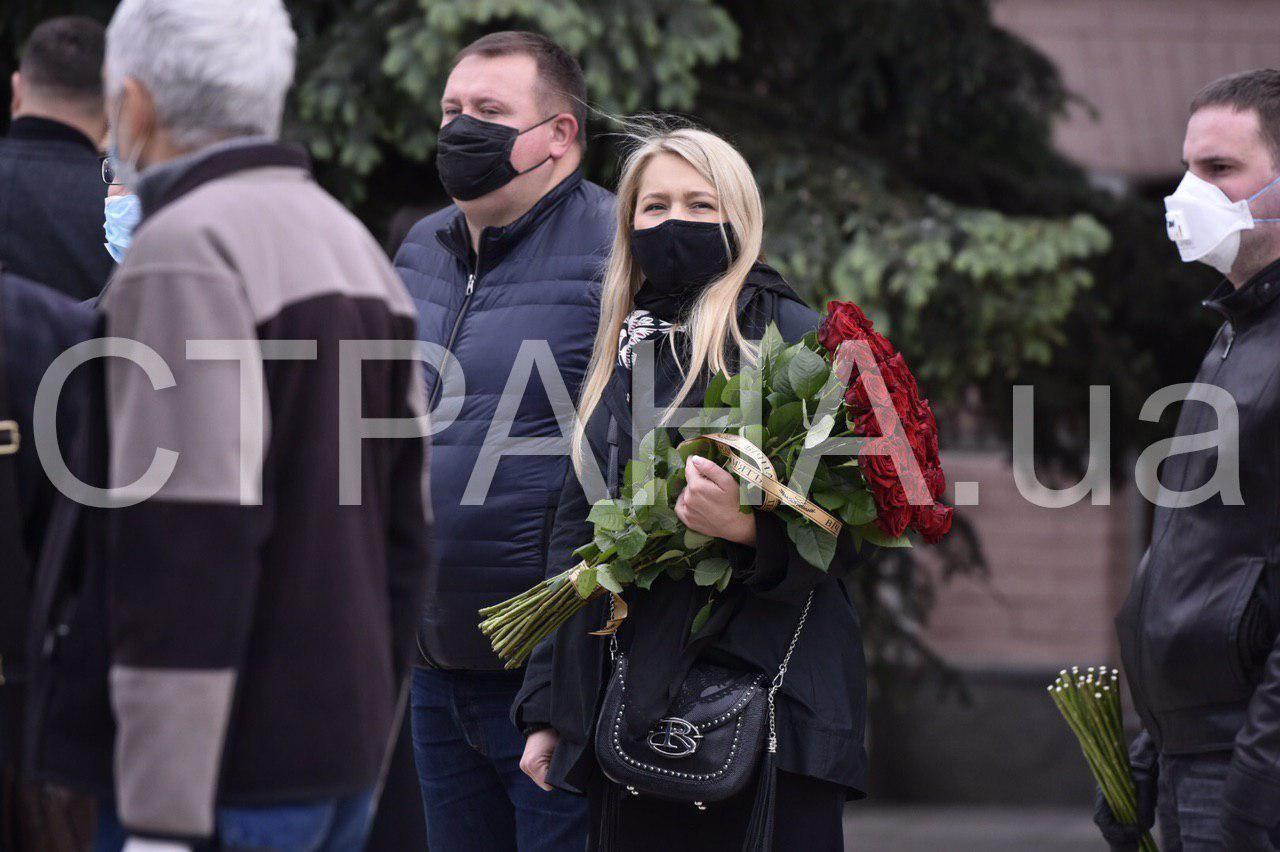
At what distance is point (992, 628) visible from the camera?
9.18m

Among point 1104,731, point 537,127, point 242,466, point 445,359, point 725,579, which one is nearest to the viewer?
point 242,466

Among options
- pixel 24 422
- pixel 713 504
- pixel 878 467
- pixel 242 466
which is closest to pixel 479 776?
pixel 713 504

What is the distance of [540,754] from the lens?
3123 mm

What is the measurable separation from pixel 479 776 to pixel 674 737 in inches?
31.2

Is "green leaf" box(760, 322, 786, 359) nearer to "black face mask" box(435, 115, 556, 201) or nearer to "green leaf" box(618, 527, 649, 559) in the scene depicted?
"green leaf" box(618, 527, 649, 559)

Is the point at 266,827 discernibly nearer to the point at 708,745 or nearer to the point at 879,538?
the point at 708,745

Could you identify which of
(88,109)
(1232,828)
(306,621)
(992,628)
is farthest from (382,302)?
(992,628)

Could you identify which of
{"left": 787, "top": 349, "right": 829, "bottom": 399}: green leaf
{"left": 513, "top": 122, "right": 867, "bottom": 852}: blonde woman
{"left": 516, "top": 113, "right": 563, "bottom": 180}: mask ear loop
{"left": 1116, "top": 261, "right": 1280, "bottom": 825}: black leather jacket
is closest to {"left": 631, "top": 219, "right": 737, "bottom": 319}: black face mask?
{"left": 513, "top": 122, "right": 867, "bottom": 852}: blonde woman

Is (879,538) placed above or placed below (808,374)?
below

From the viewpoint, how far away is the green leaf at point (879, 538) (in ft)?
9.45

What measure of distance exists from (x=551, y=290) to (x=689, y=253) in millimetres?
456

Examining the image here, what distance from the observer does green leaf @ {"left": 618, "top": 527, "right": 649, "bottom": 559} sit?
9.49 feet

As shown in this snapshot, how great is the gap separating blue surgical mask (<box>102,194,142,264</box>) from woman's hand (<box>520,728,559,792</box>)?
4.74 ft

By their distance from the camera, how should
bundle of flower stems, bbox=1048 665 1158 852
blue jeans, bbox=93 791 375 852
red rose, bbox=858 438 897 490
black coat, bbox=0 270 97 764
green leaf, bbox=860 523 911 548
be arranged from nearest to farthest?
blue jeans, bbox=93 791 375 852 < black coat, bbox=0 270 97 764 < red rose, bbox=858 438 897 490 < green leaf, bbox=860 523 911 548 < bundle of flower stems, bbox=1048 665 1158 852
